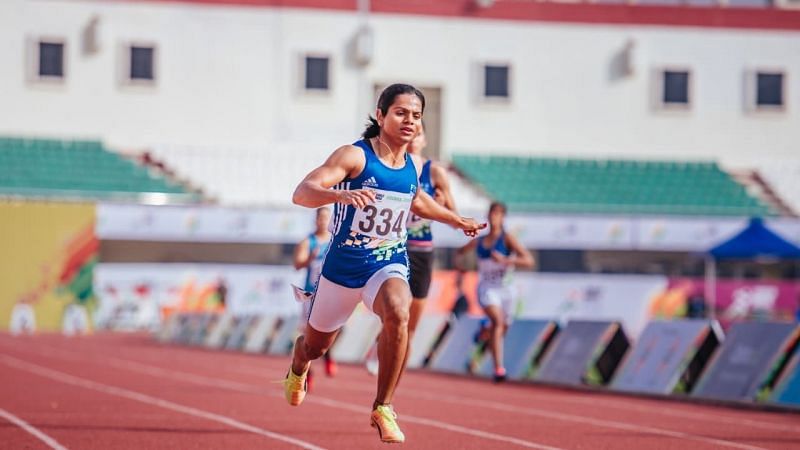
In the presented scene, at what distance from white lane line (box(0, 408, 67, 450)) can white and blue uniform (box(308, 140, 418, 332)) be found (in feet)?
8.80

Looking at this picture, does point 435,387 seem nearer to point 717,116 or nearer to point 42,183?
point 42,183

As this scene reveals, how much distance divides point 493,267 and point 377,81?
30.5 metres

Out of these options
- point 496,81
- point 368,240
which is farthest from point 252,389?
point 496,81

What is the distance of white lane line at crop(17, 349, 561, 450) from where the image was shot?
11.9 m

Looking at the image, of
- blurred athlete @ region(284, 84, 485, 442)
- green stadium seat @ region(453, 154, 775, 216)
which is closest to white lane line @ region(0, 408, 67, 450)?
blurred athlete @ region(284, 84, 485, 442)

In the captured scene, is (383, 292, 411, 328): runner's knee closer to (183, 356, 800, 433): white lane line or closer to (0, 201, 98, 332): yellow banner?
(183, 356, 800, 433): white lane line

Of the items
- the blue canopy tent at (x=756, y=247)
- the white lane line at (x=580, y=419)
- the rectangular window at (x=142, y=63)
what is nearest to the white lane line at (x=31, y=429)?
the white lane line at (x=580, y=419)

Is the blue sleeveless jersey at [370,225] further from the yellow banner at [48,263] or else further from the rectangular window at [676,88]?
the rectangular window at [676,88]

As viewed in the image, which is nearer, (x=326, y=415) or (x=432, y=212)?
(x=432, y=212)

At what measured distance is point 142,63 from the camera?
47344 millimetres

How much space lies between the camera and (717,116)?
164 ft

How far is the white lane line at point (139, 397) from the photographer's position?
38.5 feet

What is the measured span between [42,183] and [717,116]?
22120 mm

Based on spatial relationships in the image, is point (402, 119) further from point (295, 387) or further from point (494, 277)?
point (494, 277)
